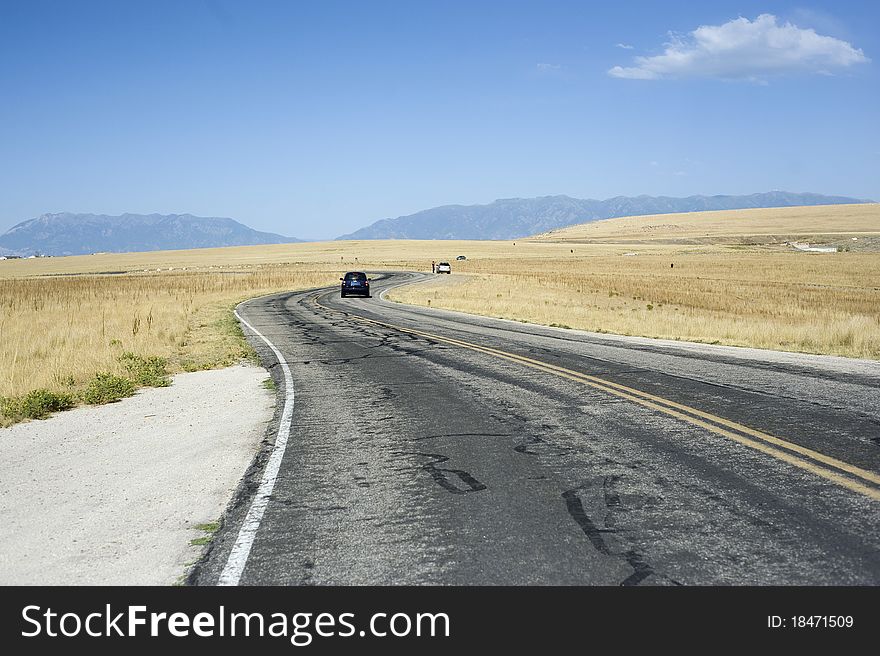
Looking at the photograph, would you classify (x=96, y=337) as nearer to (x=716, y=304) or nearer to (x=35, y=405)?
(x=35, y=405)

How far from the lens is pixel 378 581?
14.5 feet

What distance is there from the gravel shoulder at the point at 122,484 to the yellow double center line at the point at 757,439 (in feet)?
16.5

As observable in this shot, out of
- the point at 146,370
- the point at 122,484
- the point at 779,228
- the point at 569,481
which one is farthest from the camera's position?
the point at 779,228

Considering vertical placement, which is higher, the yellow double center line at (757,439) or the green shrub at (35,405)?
the green shrub at (35,405)

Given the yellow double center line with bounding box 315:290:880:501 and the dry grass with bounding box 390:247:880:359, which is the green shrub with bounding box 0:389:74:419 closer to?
the yellow double center line with bounding box 315:290:880:501

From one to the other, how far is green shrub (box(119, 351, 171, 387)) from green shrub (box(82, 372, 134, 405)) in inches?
20.5

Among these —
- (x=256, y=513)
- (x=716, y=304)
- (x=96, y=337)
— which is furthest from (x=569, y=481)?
(x=716, y=304)

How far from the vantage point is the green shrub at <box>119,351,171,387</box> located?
1313cm

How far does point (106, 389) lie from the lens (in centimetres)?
1180

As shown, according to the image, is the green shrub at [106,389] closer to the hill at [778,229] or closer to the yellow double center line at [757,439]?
the yellow double center line at [757,439]

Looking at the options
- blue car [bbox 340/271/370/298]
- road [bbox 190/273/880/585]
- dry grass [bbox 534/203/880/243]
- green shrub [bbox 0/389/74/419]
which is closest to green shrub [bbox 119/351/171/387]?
green shrub [bbox 0/389/74/419]

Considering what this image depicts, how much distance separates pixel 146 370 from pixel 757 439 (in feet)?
35.9

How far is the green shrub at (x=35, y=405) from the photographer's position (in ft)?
33.8

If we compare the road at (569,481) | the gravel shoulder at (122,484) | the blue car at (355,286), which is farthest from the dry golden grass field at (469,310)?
the road at (569,481)
